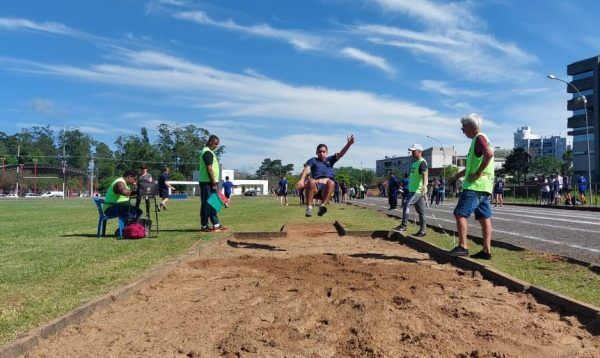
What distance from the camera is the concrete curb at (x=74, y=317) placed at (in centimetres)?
336

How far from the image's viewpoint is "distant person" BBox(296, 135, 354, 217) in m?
10.1

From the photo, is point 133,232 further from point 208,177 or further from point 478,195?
point 478,195

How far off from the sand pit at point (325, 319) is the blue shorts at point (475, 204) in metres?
1.13

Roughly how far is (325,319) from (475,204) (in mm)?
3969

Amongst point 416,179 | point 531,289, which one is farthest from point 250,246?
point 531,289

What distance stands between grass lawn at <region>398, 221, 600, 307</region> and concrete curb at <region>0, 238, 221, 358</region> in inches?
162

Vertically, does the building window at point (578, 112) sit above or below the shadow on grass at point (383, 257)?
above

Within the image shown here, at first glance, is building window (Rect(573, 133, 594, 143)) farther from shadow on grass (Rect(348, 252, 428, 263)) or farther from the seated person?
the seated person

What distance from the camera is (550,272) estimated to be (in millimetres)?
6344

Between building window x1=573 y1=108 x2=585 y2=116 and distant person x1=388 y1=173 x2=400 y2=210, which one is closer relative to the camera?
distant person x1=388 y1=173 x2=400 y2=210

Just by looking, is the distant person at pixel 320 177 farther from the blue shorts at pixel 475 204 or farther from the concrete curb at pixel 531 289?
the blue shorts at pixel 475 204


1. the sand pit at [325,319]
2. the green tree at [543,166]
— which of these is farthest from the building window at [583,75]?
the sand pit at [325,319]

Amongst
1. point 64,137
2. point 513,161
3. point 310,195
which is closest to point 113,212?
point 310,195

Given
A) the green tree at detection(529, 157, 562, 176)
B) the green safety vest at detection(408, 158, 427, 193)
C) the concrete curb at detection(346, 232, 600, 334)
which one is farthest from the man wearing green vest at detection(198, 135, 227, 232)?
the green tree at detection(529, 157, 562, 176)
